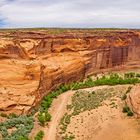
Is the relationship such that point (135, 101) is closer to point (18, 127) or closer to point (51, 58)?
point (18, 127)

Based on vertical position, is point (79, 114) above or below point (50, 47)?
below

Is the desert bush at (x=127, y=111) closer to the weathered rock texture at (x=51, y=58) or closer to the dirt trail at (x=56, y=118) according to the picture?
the dirt trail at (x=56, y=118)

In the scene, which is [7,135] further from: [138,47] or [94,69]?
[138,47]

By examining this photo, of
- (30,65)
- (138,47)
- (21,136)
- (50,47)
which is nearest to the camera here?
(21,136)

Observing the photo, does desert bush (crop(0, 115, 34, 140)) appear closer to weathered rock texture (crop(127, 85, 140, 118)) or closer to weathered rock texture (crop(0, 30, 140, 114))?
weathered rock texture (crop(0, 30, 140, 114))

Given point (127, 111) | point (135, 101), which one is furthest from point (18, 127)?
point (135, 101)

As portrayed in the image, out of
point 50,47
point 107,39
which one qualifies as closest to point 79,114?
point 50,47

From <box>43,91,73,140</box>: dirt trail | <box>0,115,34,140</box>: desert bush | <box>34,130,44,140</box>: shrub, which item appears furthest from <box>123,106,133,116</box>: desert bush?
<box>0,115,34,140</box>: desert bush
